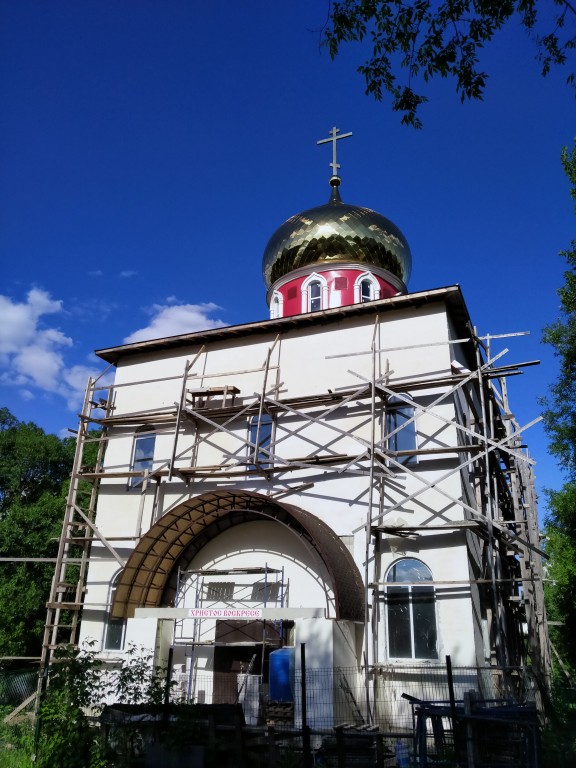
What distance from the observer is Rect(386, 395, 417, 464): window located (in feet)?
50.3

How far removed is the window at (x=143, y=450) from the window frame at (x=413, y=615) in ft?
24.5

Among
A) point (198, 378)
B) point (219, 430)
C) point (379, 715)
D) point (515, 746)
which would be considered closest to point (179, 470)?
point (219, 430)

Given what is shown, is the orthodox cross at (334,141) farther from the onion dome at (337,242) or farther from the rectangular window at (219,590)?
the rectangular window at (219,590)

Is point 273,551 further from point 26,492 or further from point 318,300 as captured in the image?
point 26,492

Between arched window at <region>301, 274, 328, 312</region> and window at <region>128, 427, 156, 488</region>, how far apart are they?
20.7ft

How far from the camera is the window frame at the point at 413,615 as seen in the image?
1359 cm

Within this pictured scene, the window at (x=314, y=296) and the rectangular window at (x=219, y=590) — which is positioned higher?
the window at (x=314, y=296)

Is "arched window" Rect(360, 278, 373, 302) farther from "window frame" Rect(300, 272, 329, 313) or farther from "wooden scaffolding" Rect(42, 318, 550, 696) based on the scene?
"wooden scaffolding" Rect(42, 318, 550, 696)

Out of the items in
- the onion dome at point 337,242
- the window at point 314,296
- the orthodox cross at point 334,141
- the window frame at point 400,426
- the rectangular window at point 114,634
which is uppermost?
the orthodox cross at point 334,141

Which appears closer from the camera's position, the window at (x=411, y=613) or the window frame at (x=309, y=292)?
the window at (x=411, y=613)

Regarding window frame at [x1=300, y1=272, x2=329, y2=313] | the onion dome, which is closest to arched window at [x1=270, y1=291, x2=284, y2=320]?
the onion dome

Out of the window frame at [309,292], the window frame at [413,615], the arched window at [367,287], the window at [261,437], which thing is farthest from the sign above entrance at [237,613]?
the arched window at [367,287]

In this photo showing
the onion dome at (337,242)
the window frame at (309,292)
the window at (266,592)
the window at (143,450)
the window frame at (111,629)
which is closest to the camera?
the window at (266,592)

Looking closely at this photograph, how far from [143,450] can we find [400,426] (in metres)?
7.45
